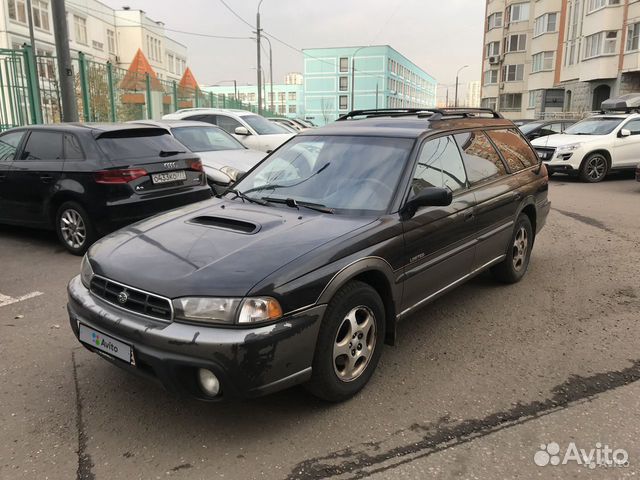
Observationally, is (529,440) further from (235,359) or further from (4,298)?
(4,298)

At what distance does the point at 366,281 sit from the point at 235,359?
1.06m

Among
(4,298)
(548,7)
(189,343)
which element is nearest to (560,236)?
(189,343)

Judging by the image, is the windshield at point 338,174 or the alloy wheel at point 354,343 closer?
the alloy wheel at point 354,343

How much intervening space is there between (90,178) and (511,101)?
53311mm

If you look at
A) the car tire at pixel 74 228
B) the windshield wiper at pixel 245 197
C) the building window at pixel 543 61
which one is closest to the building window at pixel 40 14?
the car tire at pixel 74 228

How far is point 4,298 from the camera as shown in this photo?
4996mm

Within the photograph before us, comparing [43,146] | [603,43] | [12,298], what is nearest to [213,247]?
[12,298]

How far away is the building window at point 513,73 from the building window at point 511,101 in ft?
4.76

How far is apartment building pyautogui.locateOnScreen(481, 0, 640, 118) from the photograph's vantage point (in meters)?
32.5

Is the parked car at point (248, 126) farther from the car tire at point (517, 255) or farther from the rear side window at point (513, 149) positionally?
the car tire at point (517, 255)

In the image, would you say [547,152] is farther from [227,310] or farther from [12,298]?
[227,310]

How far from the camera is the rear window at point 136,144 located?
6273mm

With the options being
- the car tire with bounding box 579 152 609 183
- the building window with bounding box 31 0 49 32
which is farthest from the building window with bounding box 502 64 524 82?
the car tire with bounding box 579 152 609 183

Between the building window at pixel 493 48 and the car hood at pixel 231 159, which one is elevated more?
the building window at pixel 493 48
